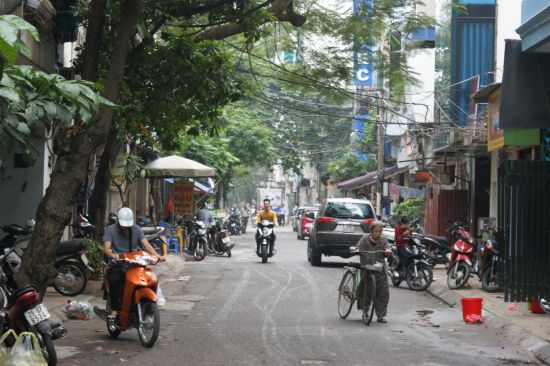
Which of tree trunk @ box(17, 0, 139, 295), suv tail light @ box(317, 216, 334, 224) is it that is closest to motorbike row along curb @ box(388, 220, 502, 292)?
suv tail light @ box(317, 216, 334, 224)

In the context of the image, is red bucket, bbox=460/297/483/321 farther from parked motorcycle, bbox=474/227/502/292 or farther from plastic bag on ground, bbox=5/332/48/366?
plastic bag on ground, bbox=5/332/48/366

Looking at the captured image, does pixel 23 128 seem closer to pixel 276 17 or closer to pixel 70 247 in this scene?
pixel 70 247

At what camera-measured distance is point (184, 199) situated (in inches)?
1193

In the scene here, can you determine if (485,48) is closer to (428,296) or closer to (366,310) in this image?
(428,296)

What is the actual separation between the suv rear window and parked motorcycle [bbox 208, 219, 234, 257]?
5.63m

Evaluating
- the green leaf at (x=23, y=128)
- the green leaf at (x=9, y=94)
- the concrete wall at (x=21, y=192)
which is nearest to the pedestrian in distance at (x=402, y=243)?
the concrete wall at (x=21, y=192)

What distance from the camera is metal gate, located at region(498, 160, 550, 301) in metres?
12.6

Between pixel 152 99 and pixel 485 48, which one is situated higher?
pixel 485 48

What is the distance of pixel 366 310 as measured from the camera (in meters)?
12.3

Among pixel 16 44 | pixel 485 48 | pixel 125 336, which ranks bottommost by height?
pixel 125 336

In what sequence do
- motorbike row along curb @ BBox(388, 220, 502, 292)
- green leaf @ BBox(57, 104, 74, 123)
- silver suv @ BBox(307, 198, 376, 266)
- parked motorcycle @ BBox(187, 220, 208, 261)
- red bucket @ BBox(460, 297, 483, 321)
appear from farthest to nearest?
1. parked motorcycle @ BBox(187, 220, 208, 261)
2. silver suv @ BBox(307, 198, 376, 266)
3. motorbike row along curb @ BBox(388, 220, 502, 292)
4. red bucket @ BBox(460, 297, 483, 321)
5. green leaf @ BBox(57, 104, 74, 123)

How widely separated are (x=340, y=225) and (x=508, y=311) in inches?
353

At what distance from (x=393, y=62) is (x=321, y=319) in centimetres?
548

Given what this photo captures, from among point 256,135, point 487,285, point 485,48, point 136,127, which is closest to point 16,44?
point 136,127
